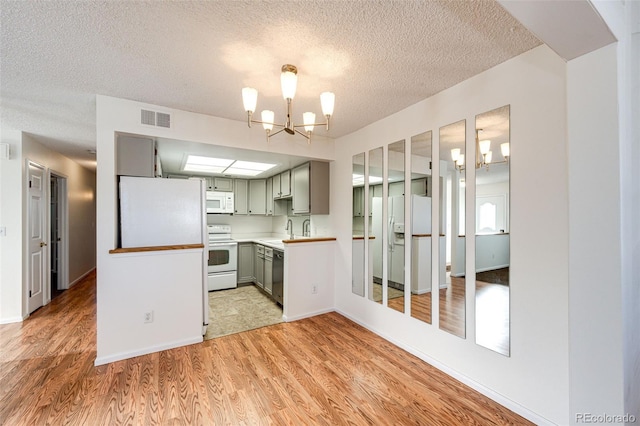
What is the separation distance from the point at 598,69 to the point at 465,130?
39.8 inches

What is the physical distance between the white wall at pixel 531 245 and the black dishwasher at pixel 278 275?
226cm

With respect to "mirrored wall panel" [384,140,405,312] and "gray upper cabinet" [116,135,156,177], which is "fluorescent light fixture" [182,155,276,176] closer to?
"gray upper cabinet" [116,135,156,177]

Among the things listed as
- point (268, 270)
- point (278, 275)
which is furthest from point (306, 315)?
point (268, 270)

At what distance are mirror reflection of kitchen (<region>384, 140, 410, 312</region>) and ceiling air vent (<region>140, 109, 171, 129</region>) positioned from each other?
2376mm

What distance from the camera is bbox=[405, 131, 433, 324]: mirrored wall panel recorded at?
261cm

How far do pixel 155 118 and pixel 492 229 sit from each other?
3.23m

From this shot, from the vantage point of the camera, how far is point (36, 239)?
12.7 ft

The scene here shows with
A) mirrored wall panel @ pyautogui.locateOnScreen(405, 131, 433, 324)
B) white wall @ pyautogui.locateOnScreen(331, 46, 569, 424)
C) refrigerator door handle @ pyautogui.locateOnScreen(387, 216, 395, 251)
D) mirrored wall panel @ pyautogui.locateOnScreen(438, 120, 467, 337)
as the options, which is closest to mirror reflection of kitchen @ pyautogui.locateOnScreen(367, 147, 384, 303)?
refrigerator door handle @ pyautogui.locateOnScreen(387, 216, 395, 251)

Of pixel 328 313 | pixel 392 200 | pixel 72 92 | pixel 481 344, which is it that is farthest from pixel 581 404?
pixel 72 92

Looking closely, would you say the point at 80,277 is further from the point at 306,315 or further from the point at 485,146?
the point at 485,146

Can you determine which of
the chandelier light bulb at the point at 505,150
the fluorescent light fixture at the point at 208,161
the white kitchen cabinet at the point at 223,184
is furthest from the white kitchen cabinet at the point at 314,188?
the chandelier light bulb at the point at 505,150

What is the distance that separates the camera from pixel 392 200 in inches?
120

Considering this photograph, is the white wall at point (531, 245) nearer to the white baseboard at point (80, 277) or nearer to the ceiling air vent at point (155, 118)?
the ceiling air vent at point (155, 118)

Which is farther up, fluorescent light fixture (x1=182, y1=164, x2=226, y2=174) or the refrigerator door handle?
fluorescent light fixture (x1=182, y1=164, x2=226, y2=174)
